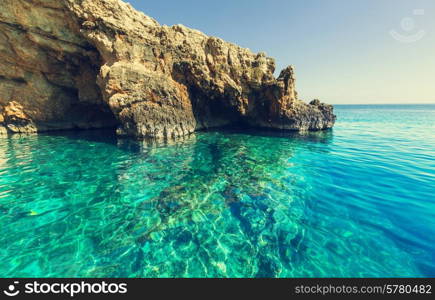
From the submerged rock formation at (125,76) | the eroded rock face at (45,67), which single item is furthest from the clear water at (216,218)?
the eroded rock face at (45,67)

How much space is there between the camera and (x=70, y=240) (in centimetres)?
457

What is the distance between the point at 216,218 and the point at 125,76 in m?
15.6

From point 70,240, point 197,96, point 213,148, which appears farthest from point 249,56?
point 70,240

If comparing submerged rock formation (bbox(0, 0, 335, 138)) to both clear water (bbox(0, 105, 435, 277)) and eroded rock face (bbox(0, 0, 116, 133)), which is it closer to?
eroded rock face (bbox(0, 0, 116, 133))

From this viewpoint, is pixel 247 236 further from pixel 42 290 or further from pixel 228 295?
pixel 42 290

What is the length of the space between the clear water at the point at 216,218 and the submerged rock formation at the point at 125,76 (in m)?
8.82

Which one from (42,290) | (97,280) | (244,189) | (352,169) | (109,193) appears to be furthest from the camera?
(352,169)

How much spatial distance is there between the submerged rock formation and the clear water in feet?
29.0

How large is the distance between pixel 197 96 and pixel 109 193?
16.7 metres

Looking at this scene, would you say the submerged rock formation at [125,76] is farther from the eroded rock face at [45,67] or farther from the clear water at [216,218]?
the clear water at [216,218]

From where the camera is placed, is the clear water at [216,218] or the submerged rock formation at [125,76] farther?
the submerged rock formation at [125,76]

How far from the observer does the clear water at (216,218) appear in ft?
12.9

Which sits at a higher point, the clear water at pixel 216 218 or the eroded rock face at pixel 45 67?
the eroded rock face at pixel 45 67

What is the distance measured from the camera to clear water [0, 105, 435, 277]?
3942mm
